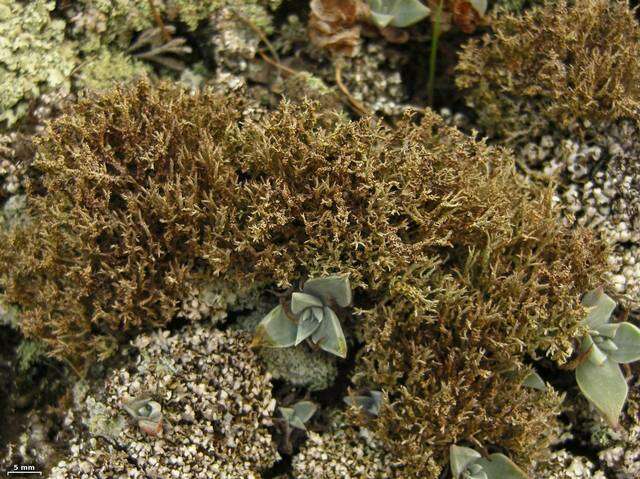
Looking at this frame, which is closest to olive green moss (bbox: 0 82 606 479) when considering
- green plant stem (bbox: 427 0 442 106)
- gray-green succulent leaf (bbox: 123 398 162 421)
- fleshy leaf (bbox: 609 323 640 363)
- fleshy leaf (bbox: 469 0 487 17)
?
fleshy leaf (bbox: 609 323 640 363)

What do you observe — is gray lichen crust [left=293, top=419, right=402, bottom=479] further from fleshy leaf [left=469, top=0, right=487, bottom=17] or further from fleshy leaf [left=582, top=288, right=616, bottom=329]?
fleshy leaf [left=469, top=0, right=487, bottom=17]

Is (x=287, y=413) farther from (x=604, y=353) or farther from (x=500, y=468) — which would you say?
(x=604, y=353)

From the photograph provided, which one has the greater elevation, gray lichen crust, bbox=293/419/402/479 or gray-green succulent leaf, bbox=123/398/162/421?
gray-green succulent leaf, bbox=123/398/162/421

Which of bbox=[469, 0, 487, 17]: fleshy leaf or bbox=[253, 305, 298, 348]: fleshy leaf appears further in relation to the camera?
bbox=[469, 0, 487, 17]: fleshy leaf

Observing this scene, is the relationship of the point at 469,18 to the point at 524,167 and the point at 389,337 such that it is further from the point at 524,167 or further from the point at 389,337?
the point at 389,337

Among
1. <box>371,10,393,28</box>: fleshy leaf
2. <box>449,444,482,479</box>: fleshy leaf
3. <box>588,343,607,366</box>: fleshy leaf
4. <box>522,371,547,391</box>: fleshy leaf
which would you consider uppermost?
<box>371,10,393,28</box>: fleshy leaf

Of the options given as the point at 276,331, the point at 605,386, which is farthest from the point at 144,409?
the point at 605,386

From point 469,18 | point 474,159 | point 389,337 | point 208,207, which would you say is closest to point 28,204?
point 208,207
